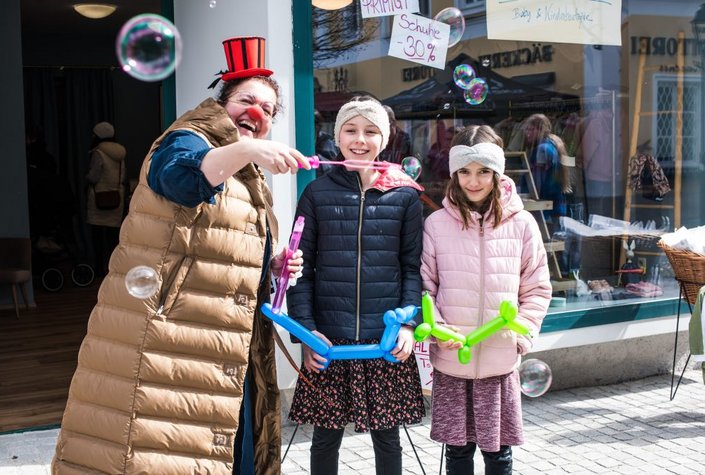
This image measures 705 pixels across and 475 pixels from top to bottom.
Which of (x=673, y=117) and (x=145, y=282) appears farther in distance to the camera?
(x=673, y=117)

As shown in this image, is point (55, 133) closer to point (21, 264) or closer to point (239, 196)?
point (21, 264)

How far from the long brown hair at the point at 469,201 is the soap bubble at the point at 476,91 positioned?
207cm

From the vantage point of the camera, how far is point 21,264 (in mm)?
8398

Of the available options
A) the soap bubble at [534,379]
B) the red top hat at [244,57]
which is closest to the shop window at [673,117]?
the soap bubble at [534,379]

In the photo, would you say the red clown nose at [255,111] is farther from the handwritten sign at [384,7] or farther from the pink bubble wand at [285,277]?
the handwritten sign at [384,7]

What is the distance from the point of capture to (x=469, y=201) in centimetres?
316

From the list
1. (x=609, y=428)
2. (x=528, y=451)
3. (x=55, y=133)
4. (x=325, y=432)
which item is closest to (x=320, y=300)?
(x=325, y=432)

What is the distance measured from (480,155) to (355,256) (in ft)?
1.89

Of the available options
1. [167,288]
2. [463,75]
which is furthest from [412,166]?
[167,288]

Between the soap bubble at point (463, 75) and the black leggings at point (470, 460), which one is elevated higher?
the soap bubble at point (463, 75)

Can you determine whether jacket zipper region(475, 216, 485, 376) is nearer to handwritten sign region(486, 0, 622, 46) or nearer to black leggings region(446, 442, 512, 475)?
black leggings region(446, 442, 512, 475)

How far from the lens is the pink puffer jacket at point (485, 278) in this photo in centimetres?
308

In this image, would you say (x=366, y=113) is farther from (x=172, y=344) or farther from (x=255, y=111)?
(x=172, y=344)

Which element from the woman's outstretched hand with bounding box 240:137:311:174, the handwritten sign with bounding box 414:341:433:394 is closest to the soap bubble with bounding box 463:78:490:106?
the handwritten sign with bounding box 414:341:433:394
